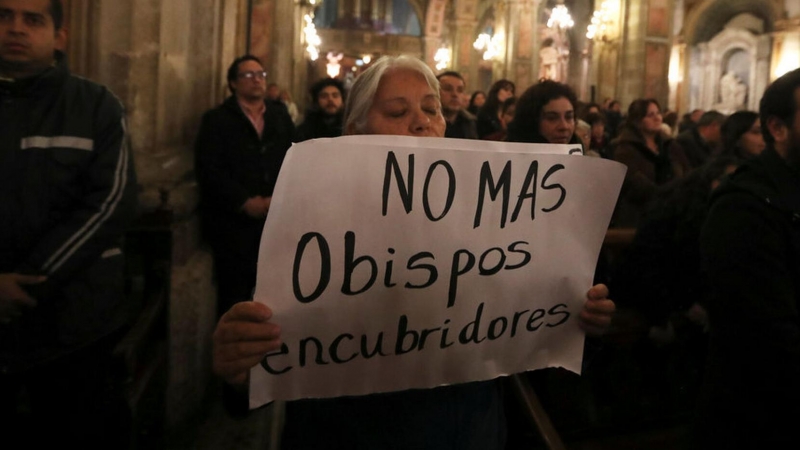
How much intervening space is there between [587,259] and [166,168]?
7.57ft

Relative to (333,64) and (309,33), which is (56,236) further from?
(333,64)

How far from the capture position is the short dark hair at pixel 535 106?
301cm

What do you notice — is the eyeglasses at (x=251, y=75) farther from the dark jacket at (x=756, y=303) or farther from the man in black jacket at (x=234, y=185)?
the dark jacket at (x=756, y=303)

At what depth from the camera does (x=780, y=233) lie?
5.60 feet

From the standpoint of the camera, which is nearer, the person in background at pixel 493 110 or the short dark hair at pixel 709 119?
the person in background at pixel 493 110

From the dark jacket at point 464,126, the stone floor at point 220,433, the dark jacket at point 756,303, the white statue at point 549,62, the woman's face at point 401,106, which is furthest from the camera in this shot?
the white statue at point 549,62

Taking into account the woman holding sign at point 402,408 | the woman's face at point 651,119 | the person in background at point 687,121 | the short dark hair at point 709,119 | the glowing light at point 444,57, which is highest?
the glowing light at point 444,57

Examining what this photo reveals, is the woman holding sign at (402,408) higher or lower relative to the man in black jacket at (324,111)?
lower

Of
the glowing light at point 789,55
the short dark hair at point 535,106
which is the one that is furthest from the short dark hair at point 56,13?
the glowing light at point 789,55

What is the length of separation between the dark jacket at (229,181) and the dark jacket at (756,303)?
89.9 inches

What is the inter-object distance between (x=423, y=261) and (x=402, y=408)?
327 millimetres

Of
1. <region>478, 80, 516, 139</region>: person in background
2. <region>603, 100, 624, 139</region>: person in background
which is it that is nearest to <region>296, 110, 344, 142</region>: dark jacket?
<region>478, 80, 516, 139</region>: person in background

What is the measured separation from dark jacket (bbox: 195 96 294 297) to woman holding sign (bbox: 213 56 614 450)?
79.2 inches

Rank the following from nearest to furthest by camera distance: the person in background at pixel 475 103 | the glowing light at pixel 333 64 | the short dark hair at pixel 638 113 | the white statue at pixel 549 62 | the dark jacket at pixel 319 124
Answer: the short dark hair at pixel 638 113 < the dark jacket at pixel 319 124 < the person in background at pixel 475 103 < the white statue at pixel 549 62 < the glowing light at pixel 333 64
